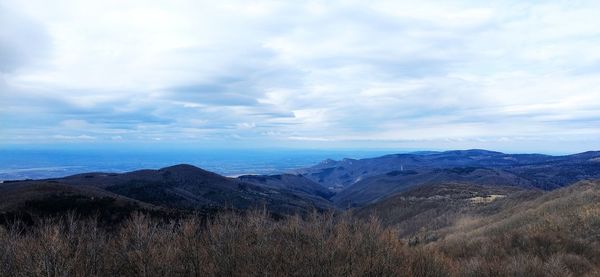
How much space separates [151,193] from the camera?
99188 millimetres

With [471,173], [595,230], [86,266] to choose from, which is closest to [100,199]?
[86,266]

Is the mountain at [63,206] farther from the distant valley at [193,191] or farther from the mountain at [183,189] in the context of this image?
the mountain at [183,189]

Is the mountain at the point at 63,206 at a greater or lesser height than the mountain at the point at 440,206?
greater

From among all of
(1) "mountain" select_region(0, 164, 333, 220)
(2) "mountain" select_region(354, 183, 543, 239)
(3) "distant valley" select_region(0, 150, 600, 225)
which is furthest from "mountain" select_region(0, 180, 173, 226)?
(2) "mountain" select_region(354, 183, 543, 239)

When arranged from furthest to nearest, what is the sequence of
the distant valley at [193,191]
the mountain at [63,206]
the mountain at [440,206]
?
the distant valley at [193,191]
the mountain at [440,206]
the mountain at [63,206]

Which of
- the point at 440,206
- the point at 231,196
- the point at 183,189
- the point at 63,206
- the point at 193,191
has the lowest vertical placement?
the point at 231,196

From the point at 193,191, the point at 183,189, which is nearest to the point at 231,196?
the point at 193,191

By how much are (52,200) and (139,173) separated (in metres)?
82.7

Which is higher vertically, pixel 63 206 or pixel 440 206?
pixel 63 206

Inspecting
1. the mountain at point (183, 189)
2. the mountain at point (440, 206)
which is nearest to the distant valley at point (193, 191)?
the mountain at point (183, 189)

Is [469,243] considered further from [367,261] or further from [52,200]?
[52,200]

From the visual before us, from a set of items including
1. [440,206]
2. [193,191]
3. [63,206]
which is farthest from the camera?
[193,191]

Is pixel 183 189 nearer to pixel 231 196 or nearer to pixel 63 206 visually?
pixel 231 196

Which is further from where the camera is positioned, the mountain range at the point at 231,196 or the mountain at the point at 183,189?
the mountain at the point at 183,189
